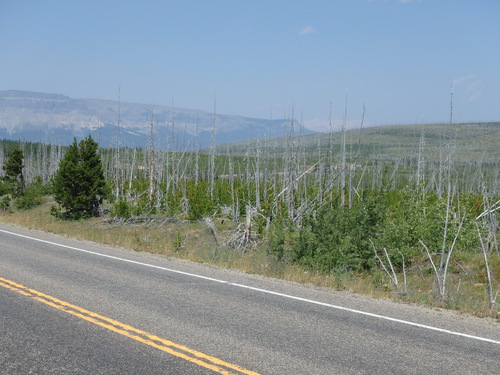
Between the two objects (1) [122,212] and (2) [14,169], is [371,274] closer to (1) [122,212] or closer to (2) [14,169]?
(1) [122,212]

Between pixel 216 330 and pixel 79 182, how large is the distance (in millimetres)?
25369

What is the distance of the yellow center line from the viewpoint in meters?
5.21

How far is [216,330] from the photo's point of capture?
6555 millimetres

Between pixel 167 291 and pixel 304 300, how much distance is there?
2.52 metres

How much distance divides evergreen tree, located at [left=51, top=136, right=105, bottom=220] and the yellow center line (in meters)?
21.8

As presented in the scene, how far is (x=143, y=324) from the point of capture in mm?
6742

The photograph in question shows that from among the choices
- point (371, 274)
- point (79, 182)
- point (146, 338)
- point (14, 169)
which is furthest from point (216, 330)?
point (14, 169)

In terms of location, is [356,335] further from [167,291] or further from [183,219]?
[183,219]

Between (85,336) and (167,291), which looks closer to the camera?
(85,336)

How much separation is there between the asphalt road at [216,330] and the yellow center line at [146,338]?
0.5 inches

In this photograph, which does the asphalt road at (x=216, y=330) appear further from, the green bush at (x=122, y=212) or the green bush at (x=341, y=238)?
the green bush at (x=122, y=212)

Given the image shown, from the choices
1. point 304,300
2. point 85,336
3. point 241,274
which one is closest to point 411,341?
point 304,300

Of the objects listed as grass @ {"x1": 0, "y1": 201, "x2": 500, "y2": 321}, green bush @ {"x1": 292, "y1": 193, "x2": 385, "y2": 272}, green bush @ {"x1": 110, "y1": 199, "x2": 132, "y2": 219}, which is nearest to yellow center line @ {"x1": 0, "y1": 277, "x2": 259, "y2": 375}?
grass @ {"x1": 0, "y1": 201, "x2": 500, "y2": 321}

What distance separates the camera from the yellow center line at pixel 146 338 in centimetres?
521
